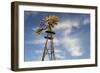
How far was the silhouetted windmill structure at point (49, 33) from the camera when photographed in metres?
1.71

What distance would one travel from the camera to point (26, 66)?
1647 mm

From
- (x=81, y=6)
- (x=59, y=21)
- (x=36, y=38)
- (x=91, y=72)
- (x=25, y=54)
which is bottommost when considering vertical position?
(x=91, y=72)

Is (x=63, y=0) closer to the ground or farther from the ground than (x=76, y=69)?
farther from the ground

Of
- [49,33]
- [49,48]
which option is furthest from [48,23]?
[49,48]

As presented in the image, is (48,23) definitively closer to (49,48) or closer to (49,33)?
(49,33)

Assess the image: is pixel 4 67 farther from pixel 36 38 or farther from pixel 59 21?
pixel 59 21

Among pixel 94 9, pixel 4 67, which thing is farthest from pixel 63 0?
pixel 4 67

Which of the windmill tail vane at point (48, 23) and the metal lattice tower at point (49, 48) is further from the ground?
the windmill tail vane at point (48, 23)

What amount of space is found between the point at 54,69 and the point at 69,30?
1.02 ft

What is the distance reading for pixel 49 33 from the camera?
5.66 ft

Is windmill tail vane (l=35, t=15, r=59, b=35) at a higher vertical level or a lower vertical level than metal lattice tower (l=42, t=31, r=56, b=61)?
higher

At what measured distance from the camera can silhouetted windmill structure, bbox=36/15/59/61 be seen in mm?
1708

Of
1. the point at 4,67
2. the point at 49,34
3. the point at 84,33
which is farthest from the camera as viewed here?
the point at 84,33

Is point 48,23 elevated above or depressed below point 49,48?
above
